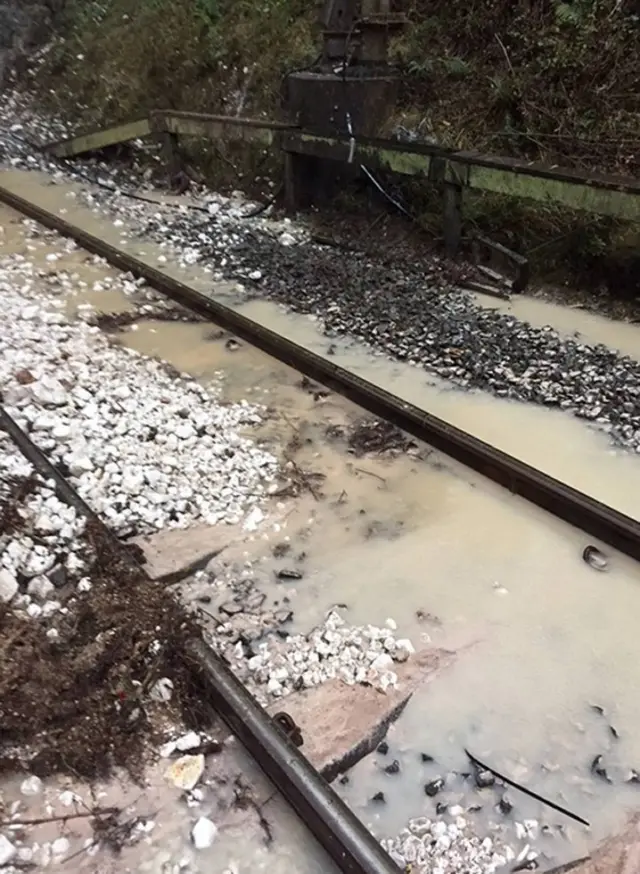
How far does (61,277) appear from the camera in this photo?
23.7 feet

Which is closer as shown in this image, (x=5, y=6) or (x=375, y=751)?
(x=375, y=751)

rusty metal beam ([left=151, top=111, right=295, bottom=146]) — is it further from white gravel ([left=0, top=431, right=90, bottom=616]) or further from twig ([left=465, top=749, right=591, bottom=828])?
twig ([left=465, top=749, right=591, bottom=828])

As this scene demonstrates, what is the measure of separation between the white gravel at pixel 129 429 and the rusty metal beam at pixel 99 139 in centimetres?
469

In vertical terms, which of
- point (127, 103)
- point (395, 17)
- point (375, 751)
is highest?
point (395, 17)

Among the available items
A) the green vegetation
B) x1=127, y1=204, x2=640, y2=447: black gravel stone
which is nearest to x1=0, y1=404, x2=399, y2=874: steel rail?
x1=127, y1=204, x2=640, y2=447: black gravel stone

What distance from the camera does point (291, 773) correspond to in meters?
2.59

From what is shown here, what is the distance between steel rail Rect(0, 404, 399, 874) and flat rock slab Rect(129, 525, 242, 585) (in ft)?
2.31

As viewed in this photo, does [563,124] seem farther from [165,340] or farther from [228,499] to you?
[228,499]

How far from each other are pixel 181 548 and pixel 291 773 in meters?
1.52

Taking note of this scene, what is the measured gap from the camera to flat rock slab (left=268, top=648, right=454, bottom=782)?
2.89 m

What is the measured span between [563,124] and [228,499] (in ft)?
17.7

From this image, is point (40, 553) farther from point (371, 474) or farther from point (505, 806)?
point (505, 806)

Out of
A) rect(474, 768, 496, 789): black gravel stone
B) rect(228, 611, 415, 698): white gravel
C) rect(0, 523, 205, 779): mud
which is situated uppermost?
rect(0, 523, 205, 779): mud

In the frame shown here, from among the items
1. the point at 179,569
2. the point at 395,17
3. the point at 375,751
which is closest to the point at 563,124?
the point at 395,17
